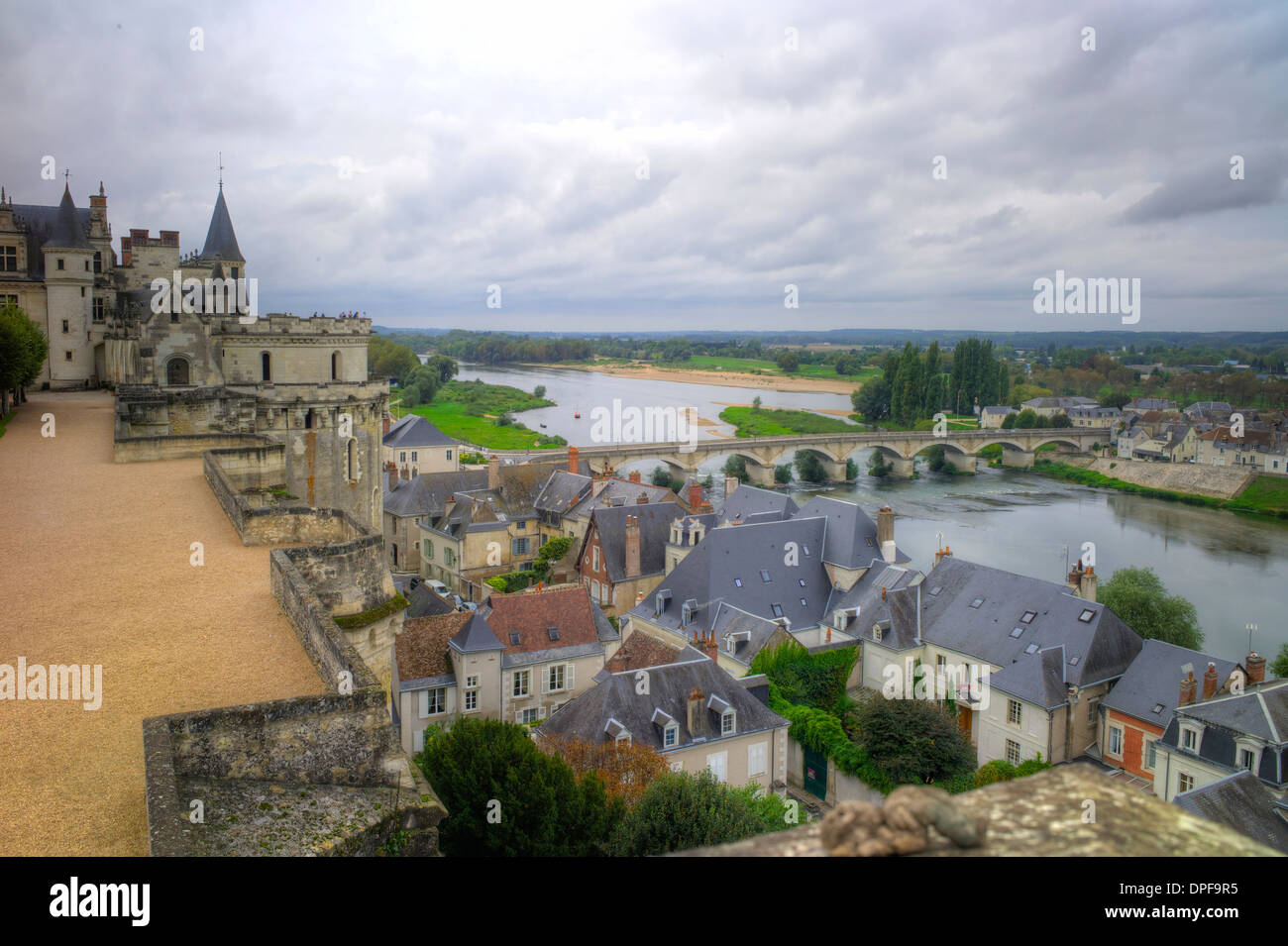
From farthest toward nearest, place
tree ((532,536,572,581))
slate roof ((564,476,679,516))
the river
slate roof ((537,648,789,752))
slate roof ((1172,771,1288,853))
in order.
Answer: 1. slate roof ((564,476,679,516))
2. the river
3. tree ((532,536,572,581))
4. slate roof ((537,648,789,752))
5. slate roof ((1172,771,1288,853))

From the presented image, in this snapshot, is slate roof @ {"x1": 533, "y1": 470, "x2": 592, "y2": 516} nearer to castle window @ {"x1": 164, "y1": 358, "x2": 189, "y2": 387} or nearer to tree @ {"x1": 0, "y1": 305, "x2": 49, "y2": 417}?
castle window @ {"x1": 164, "y1": 358, "x2": 189, "y2": 387}

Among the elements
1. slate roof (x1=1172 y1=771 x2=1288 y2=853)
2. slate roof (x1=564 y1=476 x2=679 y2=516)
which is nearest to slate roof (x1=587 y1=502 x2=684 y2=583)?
slate roof (x1=564 y1=476 x2=679 y2=516)

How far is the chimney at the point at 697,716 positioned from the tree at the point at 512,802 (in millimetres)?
4315

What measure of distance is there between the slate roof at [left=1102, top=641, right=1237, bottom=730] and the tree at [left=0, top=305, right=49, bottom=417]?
26713 millimetres

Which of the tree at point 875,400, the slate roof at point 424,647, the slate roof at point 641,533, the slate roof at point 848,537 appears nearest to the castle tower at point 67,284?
the slate roof at point 424,647

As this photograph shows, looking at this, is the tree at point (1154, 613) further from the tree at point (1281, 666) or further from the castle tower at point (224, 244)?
the castle tower at point (224, 244)

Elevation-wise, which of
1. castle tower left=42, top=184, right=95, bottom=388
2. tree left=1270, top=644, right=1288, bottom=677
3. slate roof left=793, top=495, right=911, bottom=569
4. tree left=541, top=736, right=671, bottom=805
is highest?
castle tower left=42, top=184, right=95, bottom=388

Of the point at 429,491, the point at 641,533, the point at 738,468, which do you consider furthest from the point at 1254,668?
the point at 738,468

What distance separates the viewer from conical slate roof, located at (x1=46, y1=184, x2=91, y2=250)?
27.4m

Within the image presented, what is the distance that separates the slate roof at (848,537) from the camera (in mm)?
29188

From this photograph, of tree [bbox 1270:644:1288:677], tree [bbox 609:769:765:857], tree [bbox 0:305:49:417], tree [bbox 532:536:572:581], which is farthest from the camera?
tree [bbox 532:536:572:581]
